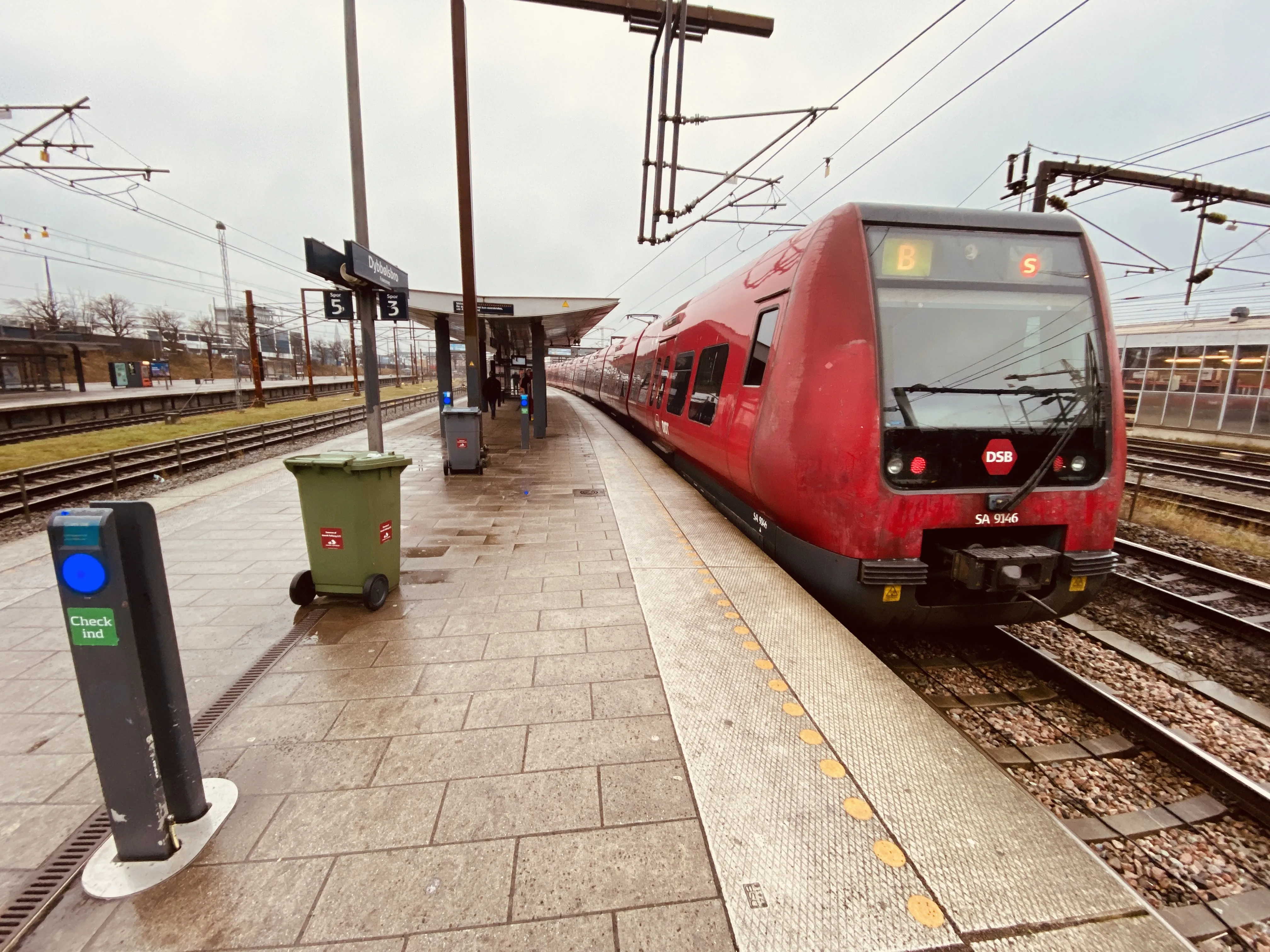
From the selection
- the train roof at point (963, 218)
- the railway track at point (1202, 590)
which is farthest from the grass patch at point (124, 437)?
the railway track at point (1202, 590)

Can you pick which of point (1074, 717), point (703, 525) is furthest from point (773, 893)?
point (703, 525)

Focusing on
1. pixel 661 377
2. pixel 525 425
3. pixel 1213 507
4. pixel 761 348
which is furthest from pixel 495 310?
pixel 1213 507

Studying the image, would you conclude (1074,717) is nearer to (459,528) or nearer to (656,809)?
(656,809)

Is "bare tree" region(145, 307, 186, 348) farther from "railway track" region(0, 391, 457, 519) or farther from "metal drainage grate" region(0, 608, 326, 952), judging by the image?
"metal drainage grate" region(0, 608, 326, 952)

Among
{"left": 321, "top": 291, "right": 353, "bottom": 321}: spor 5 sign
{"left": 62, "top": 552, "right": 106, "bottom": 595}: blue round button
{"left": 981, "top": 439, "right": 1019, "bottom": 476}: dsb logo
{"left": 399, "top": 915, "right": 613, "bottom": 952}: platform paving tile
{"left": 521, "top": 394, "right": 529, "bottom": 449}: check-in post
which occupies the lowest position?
{"left": 399, "top": 915, "right": 613, "bottom": 952}: platform paving tile

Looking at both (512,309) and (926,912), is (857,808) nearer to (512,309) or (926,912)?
(926,912)

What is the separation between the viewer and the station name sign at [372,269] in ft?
Result: 17.3

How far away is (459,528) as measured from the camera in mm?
5777

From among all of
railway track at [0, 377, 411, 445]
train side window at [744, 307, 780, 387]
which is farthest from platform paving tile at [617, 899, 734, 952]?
railway track at [0, 377, 411, 445]

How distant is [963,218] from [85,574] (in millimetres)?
4670

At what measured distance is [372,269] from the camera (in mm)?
5594

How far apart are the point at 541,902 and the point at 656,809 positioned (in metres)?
0.52

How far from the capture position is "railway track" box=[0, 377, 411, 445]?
13.8m

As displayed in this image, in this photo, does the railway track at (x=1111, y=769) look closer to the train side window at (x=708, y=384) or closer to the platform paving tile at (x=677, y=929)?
the platform paving tile at (x=677, y=929)
